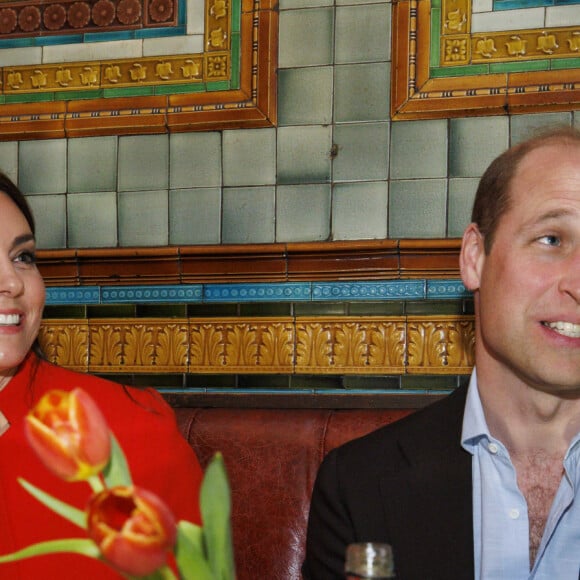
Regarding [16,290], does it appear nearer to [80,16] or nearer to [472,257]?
[472,257]

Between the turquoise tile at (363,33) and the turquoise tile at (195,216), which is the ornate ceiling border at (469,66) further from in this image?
the turquoise tile at (195,216)

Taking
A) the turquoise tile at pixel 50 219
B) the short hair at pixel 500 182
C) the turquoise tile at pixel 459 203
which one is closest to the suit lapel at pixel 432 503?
the short hair at pixel 500 182

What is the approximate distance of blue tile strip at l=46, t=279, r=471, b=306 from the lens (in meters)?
2.13

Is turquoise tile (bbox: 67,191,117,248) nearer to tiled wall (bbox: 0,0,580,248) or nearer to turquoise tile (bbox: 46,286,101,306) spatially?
tiled wall (bbox: 0,0,580,248)

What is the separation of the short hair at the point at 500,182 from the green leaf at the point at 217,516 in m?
1.05

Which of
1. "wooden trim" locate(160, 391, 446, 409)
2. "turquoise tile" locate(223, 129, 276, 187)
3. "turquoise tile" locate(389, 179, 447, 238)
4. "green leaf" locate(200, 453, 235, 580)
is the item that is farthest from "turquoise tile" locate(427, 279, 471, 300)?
"green leaf" locate(200, 453, 235, 580)

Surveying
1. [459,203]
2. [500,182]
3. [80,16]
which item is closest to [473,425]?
[500,182]

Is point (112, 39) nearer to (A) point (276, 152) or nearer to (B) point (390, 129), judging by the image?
(A) point (276, 152)

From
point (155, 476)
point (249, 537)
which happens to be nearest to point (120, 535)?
point (155, 476)

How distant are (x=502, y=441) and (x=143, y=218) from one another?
4.01ft

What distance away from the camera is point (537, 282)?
1.33m

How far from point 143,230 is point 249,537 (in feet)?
3.02

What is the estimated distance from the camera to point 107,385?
1.77 m

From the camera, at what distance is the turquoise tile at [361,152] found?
7.14ft
